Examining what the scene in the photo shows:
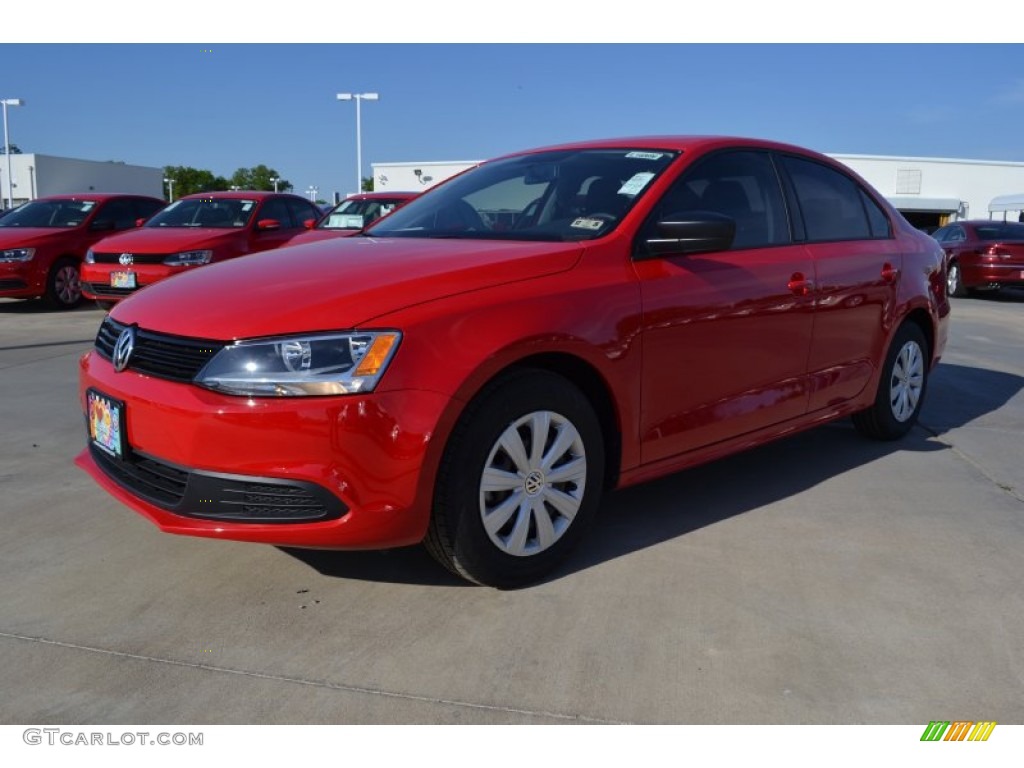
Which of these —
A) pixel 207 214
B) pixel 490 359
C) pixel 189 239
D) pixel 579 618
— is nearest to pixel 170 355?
pixel 490 359

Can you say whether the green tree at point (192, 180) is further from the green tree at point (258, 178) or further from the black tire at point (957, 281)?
the black tire at point (957, 281)

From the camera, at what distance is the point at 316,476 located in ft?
8.69

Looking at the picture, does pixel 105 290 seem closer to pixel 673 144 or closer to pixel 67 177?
pixel 673 144

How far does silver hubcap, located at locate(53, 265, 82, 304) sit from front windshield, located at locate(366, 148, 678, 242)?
8745 mm

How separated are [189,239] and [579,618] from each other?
8.43 m

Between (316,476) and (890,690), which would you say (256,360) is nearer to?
(316,476)

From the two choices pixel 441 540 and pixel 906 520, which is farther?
pixel 906 520

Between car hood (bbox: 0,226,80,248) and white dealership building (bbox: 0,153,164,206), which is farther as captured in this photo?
white dealership building (bbox: 0,153,164,206)

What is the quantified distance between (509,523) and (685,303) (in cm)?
110

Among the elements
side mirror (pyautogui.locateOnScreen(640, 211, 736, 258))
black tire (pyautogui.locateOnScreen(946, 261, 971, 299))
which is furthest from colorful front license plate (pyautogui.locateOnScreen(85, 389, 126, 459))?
black tire (pyautogui.locateOnScreen(946, 261, 971, 299))

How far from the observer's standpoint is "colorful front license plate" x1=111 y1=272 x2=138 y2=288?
9766 mm

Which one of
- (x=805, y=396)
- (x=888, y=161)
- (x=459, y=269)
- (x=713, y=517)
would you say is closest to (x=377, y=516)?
(x=459, y=269)

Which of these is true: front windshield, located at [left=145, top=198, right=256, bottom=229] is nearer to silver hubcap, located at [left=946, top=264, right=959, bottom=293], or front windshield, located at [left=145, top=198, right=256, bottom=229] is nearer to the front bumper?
the front bumper

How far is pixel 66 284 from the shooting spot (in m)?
11.6
